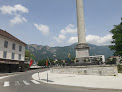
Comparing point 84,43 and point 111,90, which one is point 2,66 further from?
point 111,90

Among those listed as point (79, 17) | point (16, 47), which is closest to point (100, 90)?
point (79, 17)

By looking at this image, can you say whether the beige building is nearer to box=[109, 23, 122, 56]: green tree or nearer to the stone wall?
the stone wall

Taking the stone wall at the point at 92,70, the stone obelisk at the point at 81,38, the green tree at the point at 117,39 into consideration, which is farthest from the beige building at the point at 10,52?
the green tree at the point at 117,39

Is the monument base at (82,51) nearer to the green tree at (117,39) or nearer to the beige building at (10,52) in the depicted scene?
the green tree at (117,39)

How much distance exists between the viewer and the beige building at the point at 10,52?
2786cm

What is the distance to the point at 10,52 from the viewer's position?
30562 mm

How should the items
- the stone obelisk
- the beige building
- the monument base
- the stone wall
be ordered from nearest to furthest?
the stone wall, the monument base, the stone obelisk, the beige building

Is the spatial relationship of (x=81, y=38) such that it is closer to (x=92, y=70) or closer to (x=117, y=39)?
(x=117, y=39)

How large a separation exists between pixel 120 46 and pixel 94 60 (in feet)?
29.0

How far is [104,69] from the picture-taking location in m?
17.5

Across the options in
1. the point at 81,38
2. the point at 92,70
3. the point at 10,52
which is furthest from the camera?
the point at 10,52

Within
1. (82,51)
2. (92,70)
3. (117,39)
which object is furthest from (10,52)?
(117,39)

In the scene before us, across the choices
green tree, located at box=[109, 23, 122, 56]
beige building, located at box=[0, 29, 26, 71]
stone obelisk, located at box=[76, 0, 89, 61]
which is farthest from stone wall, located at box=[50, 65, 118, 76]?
beige building, located at box=[0, 29, 26, 71]

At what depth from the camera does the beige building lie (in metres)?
27.9
